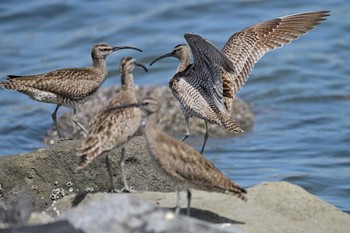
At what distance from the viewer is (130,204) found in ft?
21.8

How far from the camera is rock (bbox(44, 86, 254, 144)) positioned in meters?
15.7

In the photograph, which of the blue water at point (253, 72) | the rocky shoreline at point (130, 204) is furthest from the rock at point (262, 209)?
the blue water at point (253, 72)

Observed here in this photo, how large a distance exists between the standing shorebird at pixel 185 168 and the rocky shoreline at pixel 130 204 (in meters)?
0.29

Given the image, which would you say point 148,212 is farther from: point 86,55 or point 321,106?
point 86,55

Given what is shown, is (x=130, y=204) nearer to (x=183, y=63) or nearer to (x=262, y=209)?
(x=262, y=209)

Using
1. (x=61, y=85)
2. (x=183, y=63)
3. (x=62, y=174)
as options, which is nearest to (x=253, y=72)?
(x=183, y=63)

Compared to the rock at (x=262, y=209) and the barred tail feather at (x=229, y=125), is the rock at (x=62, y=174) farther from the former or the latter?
the barred tail feather at (x=229, y=125)

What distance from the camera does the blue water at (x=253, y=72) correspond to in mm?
15445

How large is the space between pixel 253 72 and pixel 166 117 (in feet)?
15.1

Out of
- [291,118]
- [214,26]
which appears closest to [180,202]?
[291,118]

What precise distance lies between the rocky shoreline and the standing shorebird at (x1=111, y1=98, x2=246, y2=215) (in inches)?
11.6

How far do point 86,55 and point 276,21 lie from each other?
7.08 m

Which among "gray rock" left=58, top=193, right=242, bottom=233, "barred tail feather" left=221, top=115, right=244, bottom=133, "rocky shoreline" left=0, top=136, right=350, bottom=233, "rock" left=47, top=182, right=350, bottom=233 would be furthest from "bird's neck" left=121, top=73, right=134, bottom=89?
"gray rock" left=58, top=193, right=242, bottom=233

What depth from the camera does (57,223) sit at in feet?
22.1
